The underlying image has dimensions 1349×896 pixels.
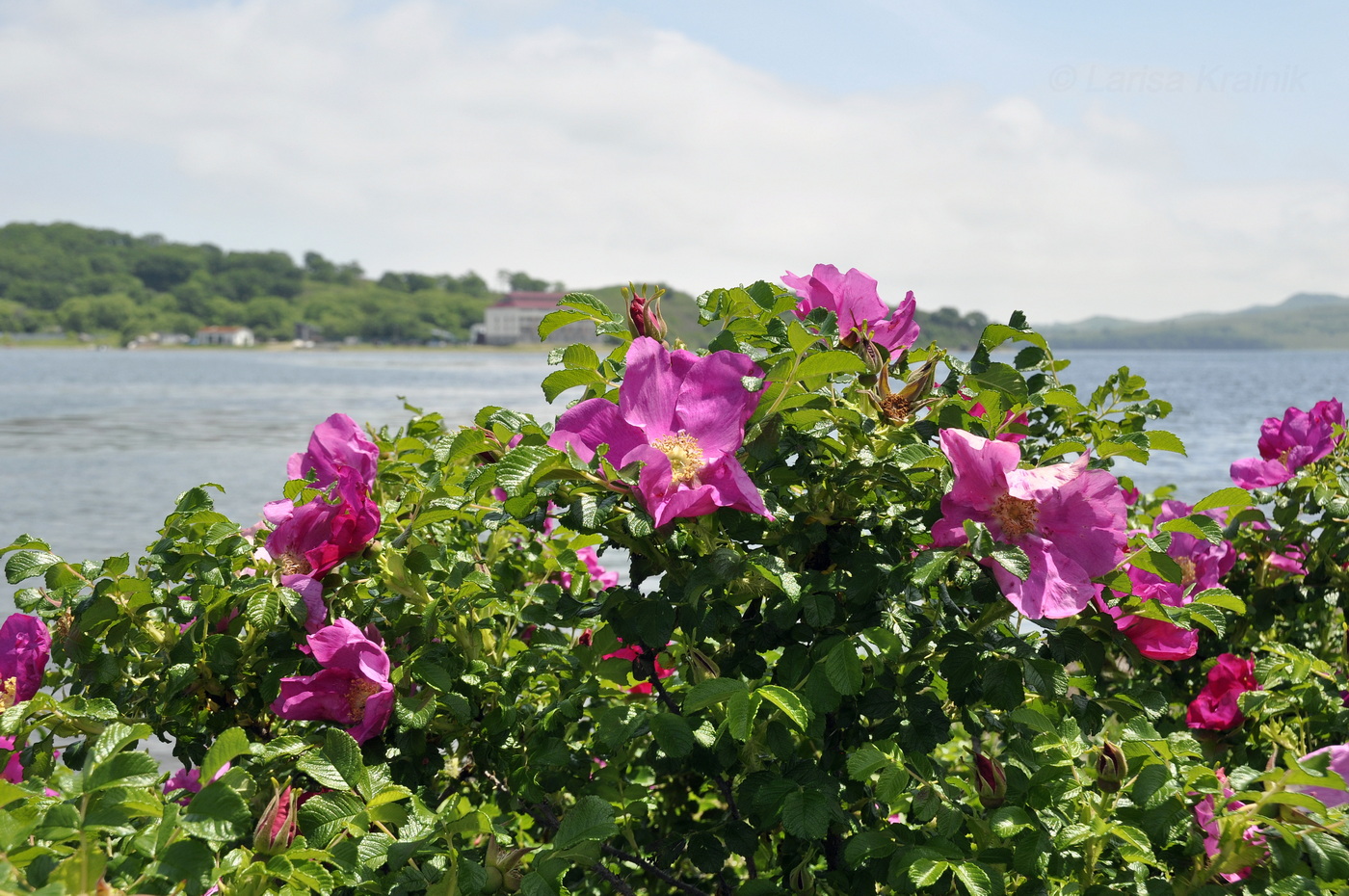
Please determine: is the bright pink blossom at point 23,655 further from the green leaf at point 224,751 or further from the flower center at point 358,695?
the green leaf at point 224,751

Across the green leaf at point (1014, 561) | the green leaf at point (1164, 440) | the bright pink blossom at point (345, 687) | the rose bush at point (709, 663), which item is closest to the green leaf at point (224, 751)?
the rose bush at point (709, 663)

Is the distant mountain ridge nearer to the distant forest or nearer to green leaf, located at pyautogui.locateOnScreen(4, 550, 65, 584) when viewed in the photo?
the distant forest

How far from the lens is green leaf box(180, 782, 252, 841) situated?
1.00m

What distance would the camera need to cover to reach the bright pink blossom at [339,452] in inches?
71.8

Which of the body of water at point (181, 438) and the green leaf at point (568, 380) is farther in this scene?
the body of water at point (181, 438)

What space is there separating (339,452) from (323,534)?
303mm

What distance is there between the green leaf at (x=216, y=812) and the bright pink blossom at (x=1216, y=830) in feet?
3.66

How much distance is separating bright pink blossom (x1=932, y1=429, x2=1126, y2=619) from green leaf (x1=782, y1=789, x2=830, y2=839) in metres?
0.36

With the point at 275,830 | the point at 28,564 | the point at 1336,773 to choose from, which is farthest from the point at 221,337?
the point at 1336,773

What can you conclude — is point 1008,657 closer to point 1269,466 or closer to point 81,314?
point 1269,466

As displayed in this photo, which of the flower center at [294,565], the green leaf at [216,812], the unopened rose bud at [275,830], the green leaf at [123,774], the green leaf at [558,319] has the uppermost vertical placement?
the green leaf at [558,319]

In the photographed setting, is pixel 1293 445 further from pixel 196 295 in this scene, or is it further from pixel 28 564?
pixel 196 295

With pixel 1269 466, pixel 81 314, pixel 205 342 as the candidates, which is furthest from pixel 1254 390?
pixel 81 314

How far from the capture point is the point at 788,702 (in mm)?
1175
